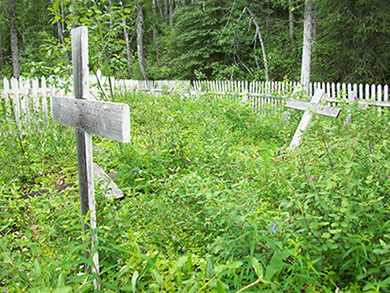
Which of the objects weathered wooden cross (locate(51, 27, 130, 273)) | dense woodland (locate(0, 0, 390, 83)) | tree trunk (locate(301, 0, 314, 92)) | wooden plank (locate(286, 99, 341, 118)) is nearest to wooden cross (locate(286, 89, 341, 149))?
wooden plank (locate(286, 99, 341, 118))

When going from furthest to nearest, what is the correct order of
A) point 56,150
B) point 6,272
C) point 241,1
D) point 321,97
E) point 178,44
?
point 178,44, point 241,1, point 321,97, point 56,150, point 6,272

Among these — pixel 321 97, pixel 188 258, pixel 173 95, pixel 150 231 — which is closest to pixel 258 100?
pixel 173 95

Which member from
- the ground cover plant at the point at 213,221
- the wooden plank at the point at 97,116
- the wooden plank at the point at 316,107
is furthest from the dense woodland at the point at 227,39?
the wooden plank at the point at 316,107

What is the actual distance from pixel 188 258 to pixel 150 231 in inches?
35.4

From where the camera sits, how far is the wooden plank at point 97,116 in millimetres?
1624

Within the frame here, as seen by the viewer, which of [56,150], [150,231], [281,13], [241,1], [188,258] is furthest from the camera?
[281,13]

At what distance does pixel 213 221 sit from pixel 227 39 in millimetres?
14698

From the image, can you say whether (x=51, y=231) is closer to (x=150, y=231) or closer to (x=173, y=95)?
(x=150, y=231)

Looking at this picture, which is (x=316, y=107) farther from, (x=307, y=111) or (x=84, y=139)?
(x=84, y=139)

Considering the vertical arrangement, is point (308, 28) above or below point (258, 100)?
above

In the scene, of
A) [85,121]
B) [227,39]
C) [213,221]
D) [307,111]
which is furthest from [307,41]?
[85,121]

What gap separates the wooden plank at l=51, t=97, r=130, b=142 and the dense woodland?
233 cm

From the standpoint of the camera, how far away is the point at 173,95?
7957 mm

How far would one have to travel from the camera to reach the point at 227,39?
15.4 m
